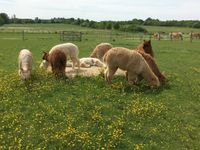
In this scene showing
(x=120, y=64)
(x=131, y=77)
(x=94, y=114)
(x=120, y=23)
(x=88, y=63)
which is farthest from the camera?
(x=120, y=23)

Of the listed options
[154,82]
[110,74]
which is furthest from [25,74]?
[154,82]

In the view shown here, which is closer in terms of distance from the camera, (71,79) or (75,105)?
(75,105)

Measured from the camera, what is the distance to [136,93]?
47.5 feet

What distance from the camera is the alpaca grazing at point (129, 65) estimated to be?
48.0 ft

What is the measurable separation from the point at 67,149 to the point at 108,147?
3.80ft

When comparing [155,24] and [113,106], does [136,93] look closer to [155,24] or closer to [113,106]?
[113,106]

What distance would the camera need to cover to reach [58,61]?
609 inches

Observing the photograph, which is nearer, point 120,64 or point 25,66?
point 120,64

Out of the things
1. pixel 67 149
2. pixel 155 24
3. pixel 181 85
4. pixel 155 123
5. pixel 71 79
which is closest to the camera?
pixel 67 149

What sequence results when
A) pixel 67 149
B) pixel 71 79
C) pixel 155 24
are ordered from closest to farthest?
pixel 67 149 < pixel 71 79 < pixel 155 24

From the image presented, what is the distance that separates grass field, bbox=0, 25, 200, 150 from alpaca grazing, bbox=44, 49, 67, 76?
Answer: 0.41m

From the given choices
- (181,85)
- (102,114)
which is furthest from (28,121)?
(181,85)

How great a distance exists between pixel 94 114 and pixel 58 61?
14.7ft

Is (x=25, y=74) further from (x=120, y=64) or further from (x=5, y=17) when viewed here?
(x=5, y=17)
